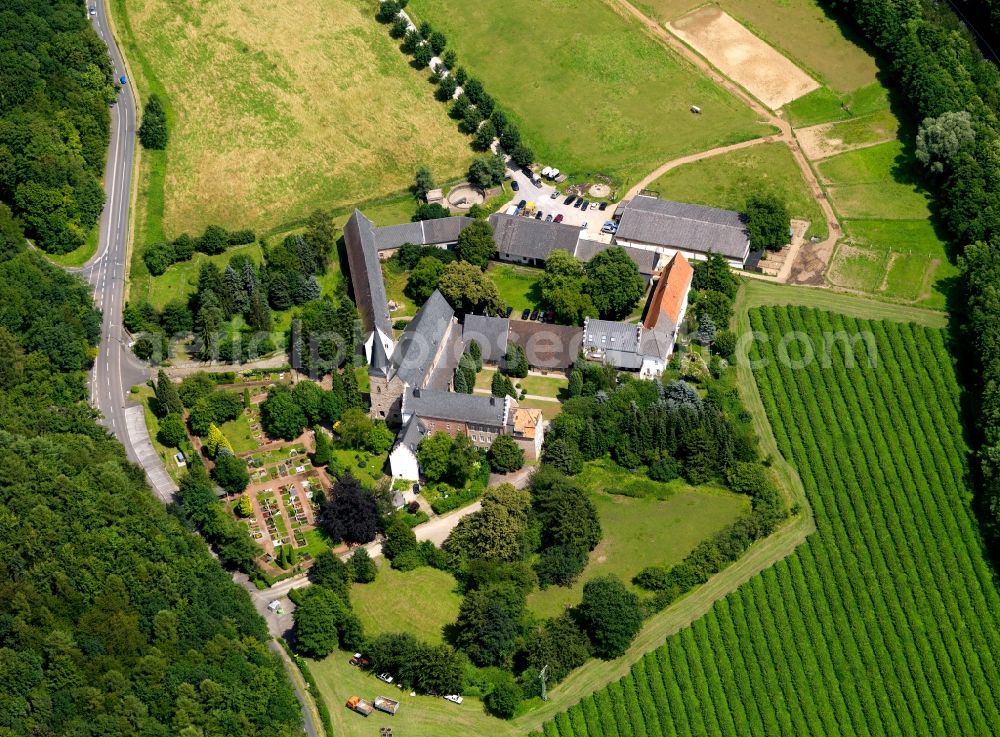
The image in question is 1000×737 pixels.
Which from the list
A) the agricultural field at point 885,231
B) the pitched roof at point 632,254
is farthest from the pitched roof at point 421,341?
the agricultural field at point 885,231

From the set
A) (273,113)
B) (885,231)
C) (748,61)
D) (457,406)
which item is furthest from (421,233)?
(748,61)

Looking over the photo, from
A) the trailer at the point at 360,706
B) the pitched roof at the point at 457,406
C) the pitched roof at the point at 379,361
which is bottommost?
the trailer at the point at 360,706

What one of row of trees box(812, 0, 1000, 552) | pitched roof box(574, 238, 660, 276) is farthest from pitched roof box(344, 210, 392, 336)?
row of trees box(812, 0, 1000, 552)

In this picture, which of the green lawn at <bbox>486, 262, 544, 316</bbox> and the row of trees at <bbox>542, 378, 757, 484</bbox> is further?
the green lawn at <bbox>486, 262, 544, 316</bbox>

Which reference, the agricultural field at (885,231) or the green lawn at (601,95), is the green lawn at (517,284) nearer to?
the green lawn at (601,95)

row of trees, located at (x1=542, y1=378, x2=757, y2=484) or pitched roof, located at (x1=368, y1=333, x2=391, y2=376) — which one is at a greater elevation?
pitched roof, located at (x1=368, y1=333, x2=391, y2=376)

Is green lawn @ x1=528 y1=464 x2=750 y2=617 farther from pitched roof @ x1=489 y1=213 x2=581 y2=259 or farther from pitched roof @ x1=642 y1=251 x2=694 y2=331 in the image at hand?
pitched roof @ x1=489 y1=213 x2=581 y2=259

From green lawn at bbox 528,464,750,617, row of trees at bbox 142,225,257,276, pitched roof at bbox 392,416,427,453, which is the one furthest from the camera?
row of trees at bbox 142,225,257,276
